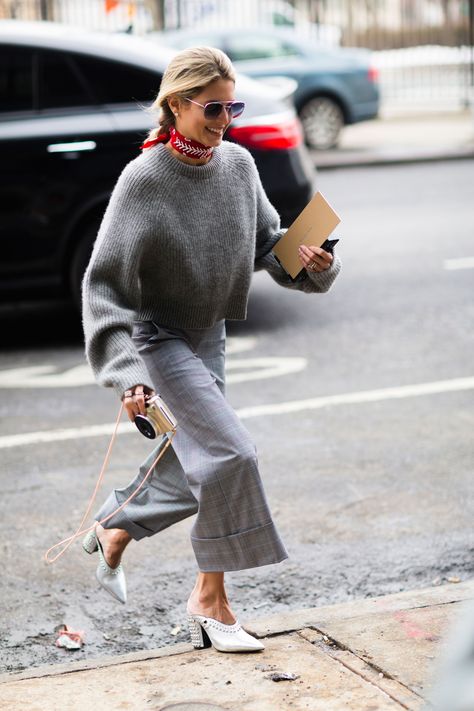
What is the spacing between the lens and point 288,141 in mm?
7875

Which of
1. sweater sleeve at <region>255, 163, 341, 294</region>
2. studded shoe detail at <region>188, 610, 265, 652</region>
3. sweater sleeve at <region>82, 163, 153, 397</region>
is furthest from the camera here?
sweater sleeve at <region>255, 163, 341, 294</region>

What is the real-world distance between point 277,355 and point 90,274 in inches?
153

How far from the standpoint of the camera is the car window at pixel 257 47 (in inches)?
666

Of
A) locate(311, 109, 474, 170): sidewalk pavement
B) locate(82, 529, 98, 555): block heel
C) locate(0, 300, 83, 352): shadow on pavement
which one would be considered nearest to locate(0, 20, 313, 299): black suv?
locate(0, 300, 83, 352): shadow on pavement

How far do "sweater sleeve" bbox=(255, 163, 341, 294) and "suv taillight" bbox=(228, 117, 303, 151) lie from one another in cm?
378

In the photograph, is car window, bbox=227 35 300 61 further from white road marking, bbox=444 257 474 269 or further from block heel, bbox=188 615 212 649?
block heel, bbox=188 615 212 649

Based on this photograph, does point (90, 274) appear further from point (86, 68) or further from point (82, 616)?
point (86, 68)

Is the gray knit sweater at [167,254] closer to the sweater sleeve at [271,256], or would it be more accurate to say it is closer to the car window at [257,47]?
the sweater sleeve at [271,256]

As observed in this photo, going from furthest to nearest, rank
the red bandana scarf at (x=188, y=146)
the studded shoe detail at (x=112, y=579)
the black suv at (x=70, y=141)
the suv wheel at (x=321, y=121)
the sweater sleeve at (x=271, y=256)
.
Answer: the suv wheel at (x=321, y=121), the black suv at (x=70, y=141), the studded shoe detail at (x=112, y=579), the sweater sleeve at (x=271, y=256), the red bandana scarf at (x=188, y=146)

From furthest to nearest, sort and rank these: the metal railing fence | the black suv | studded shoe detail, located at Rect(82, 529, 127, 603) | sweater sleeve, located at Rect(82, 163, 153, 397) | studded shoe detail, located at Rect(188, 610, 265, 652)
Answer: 1. the metal railing fence
2. the black suv
3. studded shoe detail, located at Rect(82, 529, 127, 603)
4. studded shoe detail, located at Rect(188, 610, 265, 652)
5. sweater sleeve, located at Rect(82, 163, 153, 397)

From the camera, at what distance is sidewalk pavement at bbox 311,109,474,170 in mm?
15898

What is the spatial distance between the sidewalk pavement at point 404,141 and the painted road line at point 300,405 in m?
9.28

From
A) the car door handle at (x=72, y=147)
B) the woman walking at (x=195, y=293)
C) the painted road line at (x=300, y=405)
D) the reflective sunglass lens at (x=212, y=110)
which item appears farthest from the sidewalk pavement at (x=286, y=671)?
the car door handle at (x=72, y=147)

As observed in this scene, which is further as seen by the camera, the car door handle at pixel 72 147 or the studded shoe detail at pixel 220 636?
the car door handle at pixel 72 147
